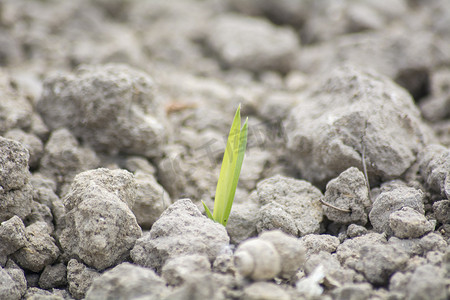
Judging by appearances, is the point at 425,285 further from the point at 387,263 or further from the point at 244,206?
the point at 244,206

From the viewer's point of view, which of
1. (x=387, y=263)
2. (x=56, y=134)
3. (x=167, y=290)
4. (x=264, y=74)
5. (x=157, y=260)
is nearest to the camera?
(x=167, y=290)

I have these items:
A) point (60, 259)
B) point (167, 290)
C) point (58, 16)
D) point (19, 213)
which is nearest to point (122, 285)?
point (167, 290)

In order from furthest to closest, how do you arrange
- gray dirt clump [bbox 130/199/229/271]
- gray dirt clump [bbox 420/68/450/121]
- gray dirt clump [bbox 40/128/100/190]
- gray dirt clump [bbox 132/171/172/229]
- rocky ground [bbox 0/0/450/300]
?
gray dirt clump [bbox 420/68/450/121] → gray dirt clump [bbox 40/128/100/190] → gray dirt clump [bbox 132/171/172/229] → gray dirt clump [bbox 130/199/229/271] → rocky ground [bbox 0/0/450/300]

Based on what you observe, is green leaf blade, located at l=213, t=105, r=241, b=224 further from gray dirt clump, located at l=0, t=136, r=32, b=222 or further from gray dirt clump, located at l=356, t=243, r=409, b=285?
gray dirt clump, located at l=0, t=136, r=32, b=222

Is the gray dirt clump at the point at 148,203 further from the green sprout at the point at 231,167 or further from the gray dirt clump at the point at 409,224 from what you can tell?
the gray dirt clump at the point at 409,224

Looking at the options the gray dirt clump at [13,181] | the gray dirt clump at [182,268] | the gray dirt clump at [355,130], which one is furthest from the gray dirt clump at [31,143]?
the gray dirt clump at [355,130]

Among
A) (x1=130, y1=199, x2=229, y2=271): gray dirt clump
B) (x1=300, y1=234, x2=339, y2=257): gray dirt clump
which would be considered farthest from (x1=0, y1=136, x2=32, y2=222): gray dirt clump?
(x1=300, y1=234, x2=339, y2=257): gray dirt clump
